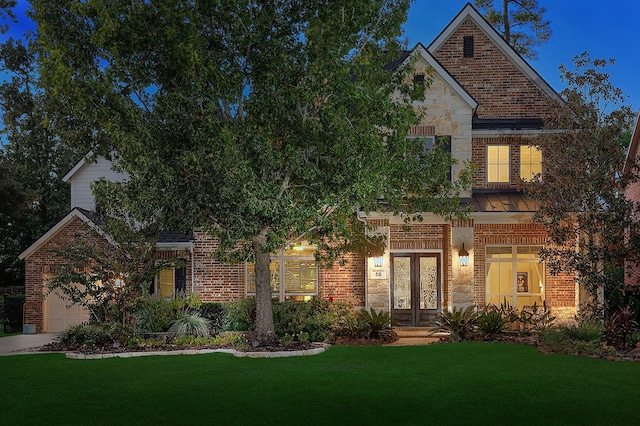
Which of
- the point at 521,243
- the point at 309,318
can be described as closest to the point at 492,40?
the point at 521,243

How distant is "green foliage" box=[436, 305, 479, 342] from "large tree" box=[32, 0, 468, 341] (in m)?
4.48

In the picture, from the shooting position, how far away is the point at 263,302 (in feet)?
59.7

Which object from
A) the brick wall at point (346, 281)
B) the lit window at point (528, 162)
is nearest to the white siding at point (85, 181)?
the brick wall at point (346, 281)

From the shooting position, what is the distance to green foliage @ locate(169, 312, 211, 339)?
1898cm

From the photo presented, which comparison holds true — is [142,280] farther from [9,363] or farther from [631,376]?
[631,376]

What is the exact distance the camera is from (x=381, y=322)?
1948 centimetres

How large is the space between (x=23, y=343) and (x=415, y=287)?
12.4 m

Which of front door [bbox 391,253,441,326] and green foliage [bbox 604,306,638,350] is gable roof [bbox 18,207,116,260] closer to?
front door [bbox 391,253,441,326]

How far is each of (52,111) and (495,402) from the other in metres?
13.0

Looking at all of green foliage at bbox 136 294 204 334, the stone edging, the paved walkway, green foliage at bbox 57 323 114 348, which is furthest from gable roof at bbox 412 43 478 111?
the paved walkway

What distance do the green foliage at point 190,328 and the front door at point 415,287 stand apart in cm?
710

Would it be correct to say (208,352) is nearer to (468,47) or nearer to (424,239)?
(424,239)

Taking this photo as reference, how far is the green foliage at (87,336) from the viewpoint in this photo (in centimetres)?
1831

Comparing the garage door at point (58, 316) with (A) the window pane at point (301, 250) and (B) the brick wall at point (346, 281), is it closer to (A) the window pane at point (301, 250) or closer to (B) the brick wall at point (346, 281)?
(A) the window pane at point (301, 250)
